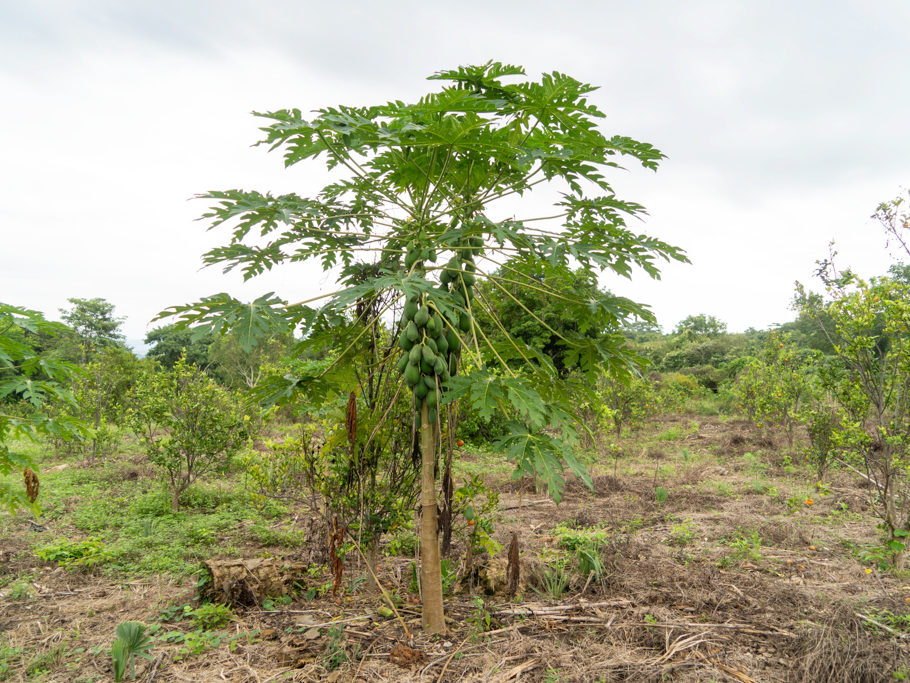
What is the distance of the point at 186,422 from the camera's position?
6.24 m

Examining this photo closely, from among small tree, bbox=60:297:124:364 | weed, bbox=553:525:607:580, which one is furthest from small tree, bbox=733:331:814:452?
small tree, bbox=60:297:124:364

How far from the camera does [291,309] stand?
268cm

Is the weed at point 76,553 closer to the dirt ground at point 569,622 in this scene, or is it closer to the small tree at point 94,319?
the dirt ground at point 569,622

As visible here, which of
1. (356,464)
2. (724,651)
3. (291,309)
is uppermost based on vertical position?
(291,309)

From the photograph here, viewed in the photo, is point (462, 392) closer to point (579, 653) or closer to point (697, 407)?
point (579, 653)

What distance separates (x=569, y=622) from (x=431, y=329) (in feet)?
7.55

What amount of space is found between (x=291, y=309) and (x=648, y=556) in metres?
3.93

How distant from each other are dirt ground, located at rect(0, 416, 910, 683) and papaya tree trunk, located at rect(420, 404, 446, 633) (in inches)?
5.8

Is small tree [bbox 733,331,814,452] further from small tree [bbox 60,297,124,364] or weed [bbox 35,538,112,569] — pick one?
small tree [bbox 60,297,124,364]

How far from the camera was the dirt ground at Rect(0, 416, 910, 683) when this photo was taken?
9.18 ft

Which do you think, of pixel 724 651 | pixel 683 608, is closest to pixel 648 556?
pixel 683 608

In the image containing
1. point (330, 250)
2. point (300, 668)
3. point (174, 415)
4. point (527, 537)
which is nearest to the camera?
point (300, 668)

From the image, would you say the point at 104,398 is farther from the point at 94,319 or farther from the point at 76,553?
the point at 94,319

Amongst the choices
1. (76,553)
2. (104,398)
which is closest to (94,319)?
(104,398)
